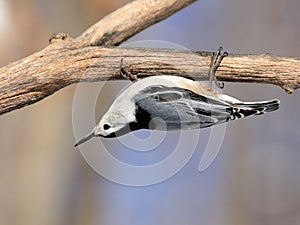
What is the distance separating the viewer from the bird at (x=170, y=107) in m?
0.50

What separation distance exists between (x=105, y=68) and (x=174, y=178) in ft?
3.14

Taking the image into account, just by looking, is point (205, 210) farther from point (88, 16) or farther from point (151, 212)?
point (88, 16)

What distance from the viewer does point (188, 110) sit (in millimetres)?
500

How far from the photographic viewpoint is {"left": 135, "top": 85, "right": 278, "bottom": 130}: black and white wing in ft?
1.64

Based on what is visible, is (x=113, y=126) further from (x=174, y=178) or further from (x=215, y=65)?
(x=174, y=178)

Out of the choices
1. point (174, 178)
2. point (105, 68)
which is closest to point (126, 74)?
point (105, 68)

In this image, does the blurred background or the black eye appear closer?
the black eye

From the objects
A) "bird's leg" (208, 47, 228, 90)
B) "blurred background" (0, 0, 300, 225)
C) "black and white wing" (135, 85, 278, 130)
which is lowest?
"black and white wing" (135, 85, 278, 130)

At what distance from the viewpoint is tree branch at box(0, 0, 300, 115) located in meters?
0.54

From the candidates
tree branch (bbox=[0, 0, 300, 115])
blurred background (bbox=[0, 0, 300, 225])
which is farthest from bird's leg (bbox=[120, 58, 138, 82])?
blurred background (bbox=[0, 0, 300, 225])

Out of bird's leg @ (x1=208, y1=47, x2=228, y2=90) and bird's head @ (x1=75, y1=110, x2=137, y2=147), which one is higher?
bird's leg @ (x1=208, y1=47, x2=228, y2=90)

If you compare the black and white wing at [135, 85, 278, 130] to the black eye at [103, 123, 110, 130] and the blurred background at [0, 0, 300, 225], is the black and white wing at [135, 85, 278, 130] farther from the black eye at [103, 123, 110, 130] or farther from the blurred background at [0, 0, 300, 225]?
the blurred background at [0, 0, 300, 225]

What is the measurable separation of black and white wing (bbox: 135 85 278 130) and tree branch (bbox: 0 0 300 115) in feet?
0.09

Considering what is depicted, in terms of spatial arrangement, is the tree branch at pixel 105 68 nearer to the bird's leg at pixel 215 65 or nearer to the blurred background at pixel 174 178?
the bird's leg at pixel 215 65
